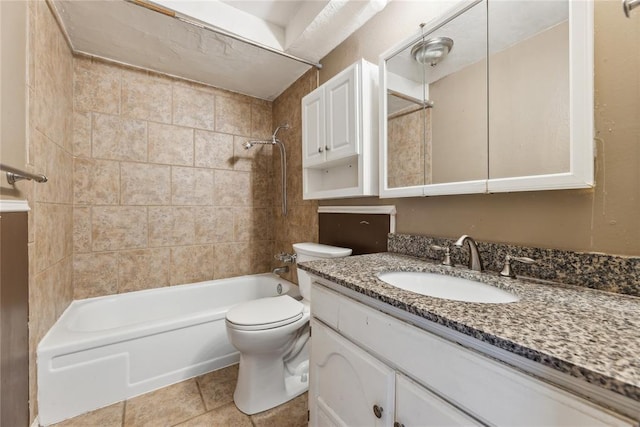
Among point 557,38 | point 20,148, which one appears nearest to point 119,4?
point 20,148

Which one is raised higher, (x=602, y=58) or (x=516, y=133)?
(x=602, y=58)

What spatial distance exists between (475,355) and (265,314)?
43.3 inches

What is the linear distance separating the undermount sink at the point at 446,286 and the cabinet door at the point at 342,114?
720mm

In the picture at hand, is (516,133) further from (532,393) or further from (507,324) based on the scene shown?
(532,393)

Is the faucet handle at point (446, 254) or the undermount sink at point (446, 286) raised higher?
the faucet handle at point (446, 254)

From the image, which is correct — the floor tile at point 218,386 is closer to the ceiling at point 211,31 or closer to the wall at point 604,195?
the wall at point 604,195

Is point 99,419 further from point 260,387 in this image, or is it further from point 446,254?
point 446,254

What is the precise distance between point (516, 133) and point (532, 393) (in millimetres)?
834

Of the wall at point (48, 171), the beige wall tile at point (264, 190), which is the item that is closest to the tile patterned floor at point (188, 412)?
the wall at point (48, 171)

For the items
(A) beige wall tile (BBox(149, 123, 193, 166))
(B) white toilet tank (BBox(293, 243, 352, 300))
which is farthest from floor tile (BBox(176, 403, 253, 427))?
(A) beige wall tile (BBox(149, 123, 193, 166))

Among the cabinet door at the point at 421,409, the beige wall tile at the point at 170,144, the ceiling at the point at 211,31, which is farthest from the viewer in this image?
the beige wall tile at the point at 170,144

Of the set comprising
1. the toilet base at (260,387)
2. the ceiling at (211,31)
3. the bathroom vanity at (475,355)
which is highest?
the ceiling at (211,31)

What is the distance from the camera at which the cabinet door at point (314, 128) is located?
164cm

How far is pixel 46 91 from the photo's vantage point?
4.41ft
